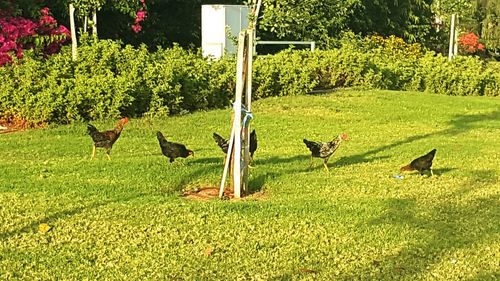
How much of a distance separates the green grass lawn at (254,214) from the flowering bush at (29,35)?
446 centimetres

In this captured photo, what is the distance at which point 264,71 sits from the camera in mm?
15203

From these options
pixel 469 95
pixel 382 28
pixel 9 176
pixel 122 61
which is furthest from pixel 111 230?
pixel 382 28

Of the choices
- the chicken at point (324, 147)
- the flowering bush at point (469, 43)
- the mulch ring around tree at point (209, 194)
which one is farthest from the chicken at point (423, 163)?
the flowering bush at point (469, 43)

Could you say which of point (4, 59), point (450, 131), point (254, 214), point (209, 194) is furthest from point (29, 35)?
point (254, 214)

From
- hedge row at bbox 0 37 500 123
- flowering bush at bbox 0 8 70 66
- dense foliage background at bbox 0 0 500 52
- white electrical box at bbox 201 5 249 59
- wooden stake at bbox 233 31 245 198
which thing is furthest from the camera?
white electrical box at bbox 201 5 249 59

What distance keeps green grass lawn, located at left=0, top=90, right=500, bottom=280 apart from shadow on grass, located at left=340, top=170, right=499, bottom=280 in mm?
16

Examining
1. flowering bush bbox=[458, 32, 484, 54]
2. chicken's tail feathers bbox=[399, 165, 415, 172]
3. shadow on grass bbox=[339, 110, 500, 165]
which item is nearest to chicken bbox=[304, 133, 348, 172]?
chicken's tail feathers bbox=[399, 165, 415, 172]

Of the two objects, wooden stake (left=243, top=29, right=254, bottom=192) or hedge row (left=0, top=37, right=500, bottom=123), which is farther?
hedge row (left=0, top=37, right=500, bottom=123)

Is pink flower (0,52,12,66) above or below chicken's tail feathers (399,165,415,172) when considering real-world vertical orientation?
above

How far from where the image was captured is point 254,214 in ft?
19.3

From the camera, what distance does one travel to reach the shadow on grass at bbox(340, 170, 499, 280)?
4691mm

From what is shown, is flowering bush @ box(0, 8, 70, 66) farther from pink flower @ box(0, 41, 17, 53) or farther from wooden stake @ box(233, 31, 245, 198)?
wooden stake @ box(233, 31, 245, 198)

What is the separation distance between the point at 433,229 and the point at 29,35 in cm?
1158

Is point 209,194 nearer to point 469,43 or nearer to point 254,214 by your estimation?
point 254,214
